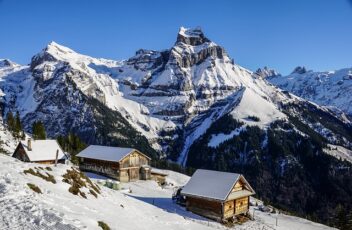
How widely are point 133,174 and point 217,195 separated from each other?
35.9 m

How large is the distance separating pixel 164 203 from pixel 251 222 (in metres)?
13.0

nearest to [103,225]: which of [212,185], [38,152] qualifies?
[212,185]

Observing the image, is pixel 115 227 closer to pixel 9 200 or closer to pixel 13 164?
pixel 9 200

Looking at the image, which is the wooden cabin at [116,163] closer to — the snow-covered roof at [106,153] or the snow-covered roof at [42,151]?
Result: the snow-covered roof at [106,153]

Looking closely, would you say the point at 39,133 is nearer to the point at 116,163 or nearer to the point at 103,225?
the point at 116,163

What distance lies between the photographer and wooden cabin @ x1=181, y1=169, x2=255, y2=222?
175 feet

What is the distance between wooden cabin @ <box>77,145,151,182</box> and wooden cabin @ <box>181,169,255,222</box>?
90.2ft

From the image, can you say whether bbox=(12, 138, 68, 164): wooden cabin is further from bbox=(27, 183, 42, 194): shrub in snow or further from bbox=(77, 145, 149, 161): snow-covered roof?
bbox=(27, 183, 42, 194): shrub in snow

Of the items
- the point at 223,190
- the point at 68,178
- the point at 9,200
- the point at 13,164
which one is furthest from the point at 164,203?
the point at 9,200

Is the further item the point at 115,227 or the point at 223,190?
the point at 223,190

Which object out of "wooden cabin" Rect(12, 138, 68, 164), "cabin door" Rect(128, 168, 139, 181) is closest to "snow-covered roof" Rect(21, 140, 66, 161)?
"wooden cabin" Rect(12, 138, 68, 164)

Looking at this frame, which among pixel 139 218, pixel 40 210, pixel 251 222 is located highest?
pixel 40 210

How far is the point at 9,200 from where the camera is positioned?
84.3ft

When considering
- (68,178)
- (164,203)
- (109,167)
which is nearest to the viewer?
(68,178)
